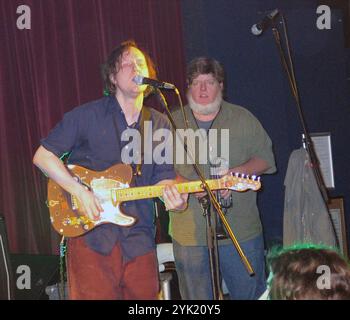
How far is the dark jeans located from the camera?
2855 millimetres

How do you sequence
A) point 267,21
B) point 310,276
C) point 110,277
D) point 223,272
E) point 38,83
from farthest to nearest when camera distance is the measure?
point 38,83
point 223,272
point 267,21
point 110,277
point 310,276

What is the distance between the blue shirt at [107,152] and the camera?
251 cm

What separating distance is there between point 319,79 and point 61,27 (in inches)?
83.3

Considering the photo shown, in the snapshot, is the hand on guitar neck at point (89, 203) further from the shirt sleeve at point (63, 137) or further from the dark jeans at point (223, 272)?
the dark jeans at point (223, 272)

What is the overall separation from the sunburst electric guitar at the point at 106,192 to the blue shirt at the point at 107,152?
1.3 inches

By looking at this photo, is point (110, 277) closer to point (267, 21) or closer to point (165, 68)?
point (267, 21)

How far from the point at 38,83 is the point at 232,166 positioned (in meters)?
1.56

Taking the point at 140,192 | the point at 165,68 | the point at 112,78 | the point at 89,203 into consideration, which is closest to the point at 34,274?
the point at 89,203

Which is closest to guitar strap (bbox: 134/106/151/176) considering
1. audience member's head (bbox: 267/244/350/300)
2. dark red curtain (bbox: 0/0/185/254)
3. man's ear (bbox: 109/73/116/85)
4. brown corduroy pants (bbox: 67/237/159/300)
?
man's ear (bbox: 109/73/116/85)

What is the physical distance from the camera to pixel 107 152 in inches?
102

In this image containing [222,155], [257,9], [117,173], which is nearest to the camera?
[117,173]
